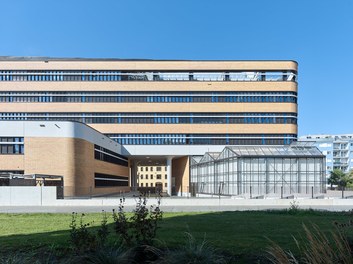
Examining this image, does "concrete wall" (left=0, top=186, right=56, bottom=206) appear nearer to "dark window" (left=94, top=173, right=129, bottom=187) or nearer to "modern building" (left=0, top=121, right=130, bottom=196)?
"modern building" (left=0, top=121, right=130, bottom=196)

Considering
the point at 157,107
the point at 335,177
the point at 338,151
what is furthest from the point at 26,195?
the point at 338,151

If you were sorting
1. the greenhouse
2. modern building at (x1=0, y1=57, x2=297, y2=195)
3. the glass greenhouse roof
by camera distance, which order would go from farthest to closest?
modern building at (x1=0, y1=57, x2=297, y2=195), the glass greenhouse roof, the greenhouse

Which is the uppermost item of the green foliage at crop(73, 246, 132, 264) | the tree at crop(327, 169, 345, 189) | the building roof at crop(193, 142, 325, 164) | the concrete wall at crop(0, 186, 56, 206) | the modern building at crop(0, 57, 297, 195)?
the modern building at crop(0, 57, 297, 195)

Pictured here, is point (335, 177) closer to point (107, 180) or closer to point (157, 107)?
point (157, 107)

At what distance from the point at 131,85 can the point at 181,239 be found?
198 feet

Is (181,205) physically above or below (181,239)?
below

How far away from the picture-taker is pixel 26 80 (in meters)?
67.2

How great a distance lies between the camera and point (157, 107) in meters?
66.7

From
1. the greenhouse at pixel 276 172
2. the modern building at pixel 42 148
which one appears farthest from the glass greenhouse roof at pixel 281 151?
the modern building at pixel 42 148

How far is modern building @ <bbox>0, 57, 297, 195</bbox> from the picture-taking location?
6606 centimetres

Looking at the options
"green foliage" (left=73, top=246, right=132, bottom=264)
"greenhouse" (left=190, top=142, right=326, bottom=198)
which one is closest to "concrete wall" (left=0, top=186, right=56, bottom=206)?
"greenhouse" (left=190, top=142, right=326, bottom=198)

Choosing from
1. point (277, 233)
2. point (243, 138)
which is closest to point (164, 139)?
point (243, 138)

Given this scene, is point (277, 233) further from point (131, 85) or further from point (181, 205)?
point (131, 85)

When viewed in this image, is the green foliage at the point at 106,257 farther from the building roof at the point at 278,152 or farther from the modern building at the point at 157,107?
the modern building at the point at 157,107
